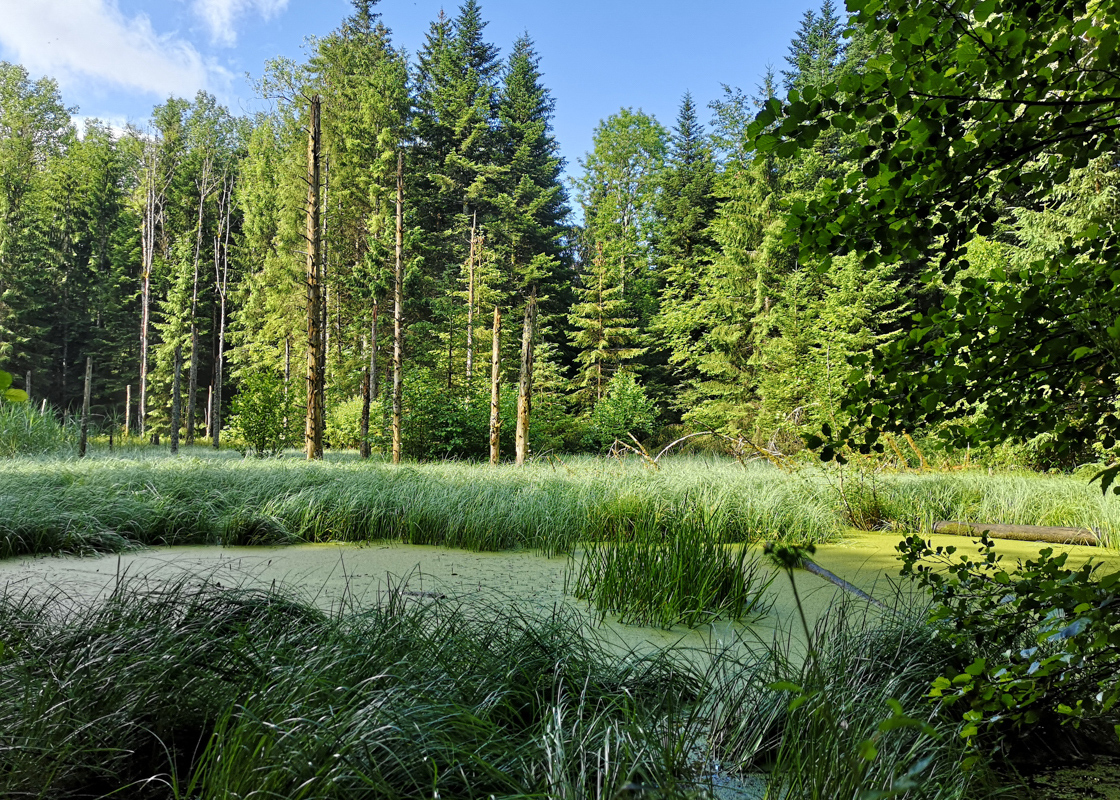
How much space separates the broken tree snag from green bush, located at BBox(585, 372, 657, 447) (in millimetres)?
11181

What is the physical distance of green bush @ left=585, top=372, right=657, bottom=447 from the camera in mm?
17047

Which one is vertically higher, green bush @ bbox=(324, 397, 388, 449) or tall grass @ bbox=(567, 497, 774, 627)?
green bush @ bbox=(324, 397, 388, 449)

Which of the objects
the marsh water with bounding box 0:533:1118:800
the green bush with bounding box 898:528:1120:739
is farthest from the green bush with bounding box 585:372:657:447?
the green bush with bounding box 898:528:1120:739

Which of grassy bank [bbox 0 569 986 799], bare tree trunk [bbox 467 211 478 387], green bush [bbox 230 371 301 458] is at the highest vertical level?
bare tree trunk [bbox 467 211 478 387]

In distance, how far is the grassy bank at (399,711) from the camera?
4.13ft

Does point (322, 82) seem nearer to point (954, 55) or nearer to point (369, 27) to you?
point (369, 27)

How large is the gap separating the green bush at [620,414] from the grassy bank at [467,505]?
10.2 meters

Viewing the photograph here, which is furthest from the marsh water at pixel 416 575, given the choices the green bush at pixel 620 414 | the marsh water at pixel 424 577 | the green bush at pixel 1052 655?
the green bush at pixel 620 414

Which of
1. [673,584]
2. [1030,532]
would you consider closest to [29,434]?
[673,584]

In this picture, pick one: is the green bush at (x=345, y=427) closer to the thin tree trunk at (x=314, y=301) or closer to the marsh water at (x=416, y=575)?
the thin tree trunk at (x=314, y=301)

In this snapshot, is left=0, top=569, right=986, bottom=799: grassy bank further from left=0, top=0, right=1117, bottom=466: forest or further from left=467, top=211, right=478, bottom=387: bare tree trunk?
left=467, top=211, right=478, bottom=387: bare tree trunk

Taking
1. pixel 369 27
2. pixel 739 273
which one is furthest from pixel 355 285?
pixel 739 273

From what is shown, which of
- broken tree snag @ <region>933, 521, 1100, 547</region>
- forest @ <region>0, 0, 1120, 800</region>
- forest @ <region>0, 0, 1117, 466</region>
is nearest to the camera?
forest @ <region>0, 0, 1120, 800</region>

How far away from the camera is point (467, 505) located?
17.0ft
